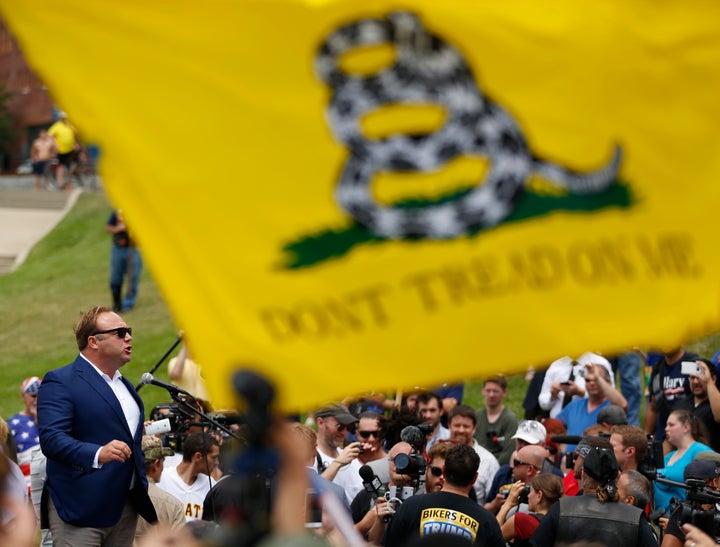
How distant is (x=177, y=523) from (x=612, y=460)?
282 centimetres

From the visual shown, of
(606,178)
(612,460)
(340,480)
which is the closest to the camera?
(606,178)

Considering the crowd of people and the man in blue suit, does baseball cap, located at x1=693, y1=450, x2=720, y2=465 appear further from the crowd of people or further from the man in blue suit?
the man in blue suit

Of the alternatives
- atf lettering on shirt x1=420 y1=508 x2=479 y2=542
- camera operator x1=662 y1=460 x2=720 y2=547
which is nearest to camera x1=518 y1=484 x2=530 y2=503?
camera operator x1=662 y1=460 x2=720 y2=547

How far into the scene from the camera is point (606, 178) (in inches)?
177

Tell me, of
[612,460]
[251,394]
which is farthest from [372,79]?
[612,460]

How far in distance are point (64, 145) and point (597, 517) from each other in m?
27.8

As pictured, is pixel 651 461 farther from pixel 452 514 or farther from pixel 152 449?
pixel 152 449

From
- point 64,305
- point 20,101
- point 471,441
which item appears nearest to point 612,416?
point 471,441

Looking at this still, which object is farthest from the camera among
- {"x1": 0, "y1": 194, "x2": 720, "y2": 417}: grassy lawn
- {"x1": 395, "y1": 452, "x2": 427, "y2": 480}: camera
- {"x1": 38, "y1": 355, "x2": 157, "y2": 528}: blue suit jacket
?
{"x1": 0, "y1": 194, "x2": 720, "y2": 417}: grassy lawn

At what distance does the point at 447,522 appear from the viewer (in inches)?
286

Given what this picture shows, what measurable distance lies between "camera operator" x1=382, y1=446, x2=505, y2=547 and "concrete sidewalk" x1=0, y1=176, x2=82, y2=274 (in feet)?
74.7

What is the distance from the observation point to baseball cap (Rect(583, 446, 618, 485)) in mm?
7363

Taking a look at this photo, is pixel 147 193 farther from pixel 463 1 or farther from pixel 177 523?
pixel 177 523

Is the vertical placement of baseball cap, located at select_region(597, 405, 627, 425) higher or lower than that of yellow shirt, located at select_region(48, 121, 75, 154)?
higher
